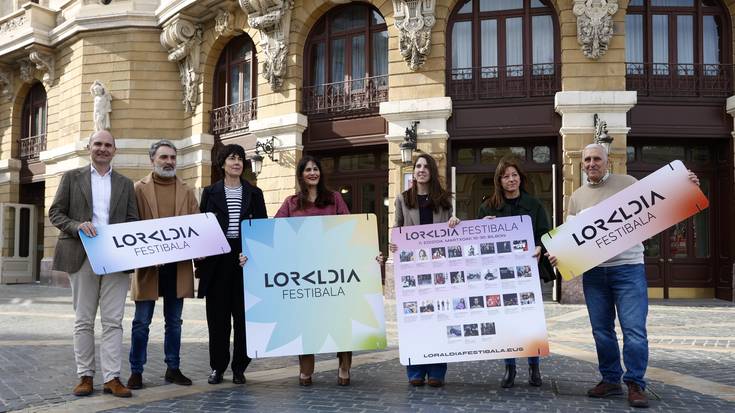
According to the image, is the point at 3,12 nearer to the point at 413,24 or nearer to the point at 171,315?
the point at 413,24

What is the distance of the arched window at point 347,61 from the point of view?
1560 cm

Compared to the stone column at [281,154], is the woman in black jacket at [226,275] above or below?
below

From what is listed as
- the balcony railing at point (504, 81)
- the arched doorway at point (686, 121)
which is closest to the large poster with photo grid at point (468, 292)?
the balcony railing at point (504, 81)

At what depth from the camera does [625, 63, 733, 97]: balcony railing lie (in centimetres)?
1422

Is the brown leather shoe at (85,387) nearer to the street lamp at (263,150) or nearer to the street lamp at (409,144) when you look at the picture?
the street lamp at (409,144)

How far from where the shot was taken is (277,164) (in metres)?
16.2

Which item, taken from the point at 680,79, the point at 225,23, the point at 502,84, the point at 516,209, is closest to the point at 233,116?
the point at 225,23

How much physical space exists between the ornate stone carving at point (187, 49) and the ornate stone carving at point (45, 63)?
16.6 feet

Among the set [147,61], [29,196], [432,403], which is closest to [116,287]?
[432,403]

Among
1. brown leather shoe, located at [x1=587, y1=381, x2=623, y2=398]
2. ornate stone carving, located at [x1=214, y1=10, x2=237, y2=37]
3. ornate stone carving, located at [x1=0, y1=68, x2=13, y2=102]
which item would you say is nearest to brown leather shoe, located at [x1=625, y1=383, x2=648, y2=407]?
brown leather shoe, located at [x1=587, y1=381, x2=623, y2=398]

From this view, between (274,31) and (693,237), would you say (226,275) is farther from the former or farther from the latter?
(693,237)

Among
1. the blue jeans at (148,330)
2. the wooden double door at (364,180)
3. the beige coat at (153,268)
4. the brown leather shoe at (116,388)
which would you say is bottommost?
the brown leather shoe at (116,388)

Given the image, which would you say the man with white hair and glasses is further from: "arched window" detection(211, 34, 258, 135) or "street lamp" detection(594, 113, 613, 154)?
"arched window" detection(211, 34, 258, 135)

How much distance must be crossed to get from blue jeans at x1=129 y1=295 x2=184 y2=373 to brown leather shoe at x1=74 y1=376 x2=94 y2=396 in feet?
1.33
